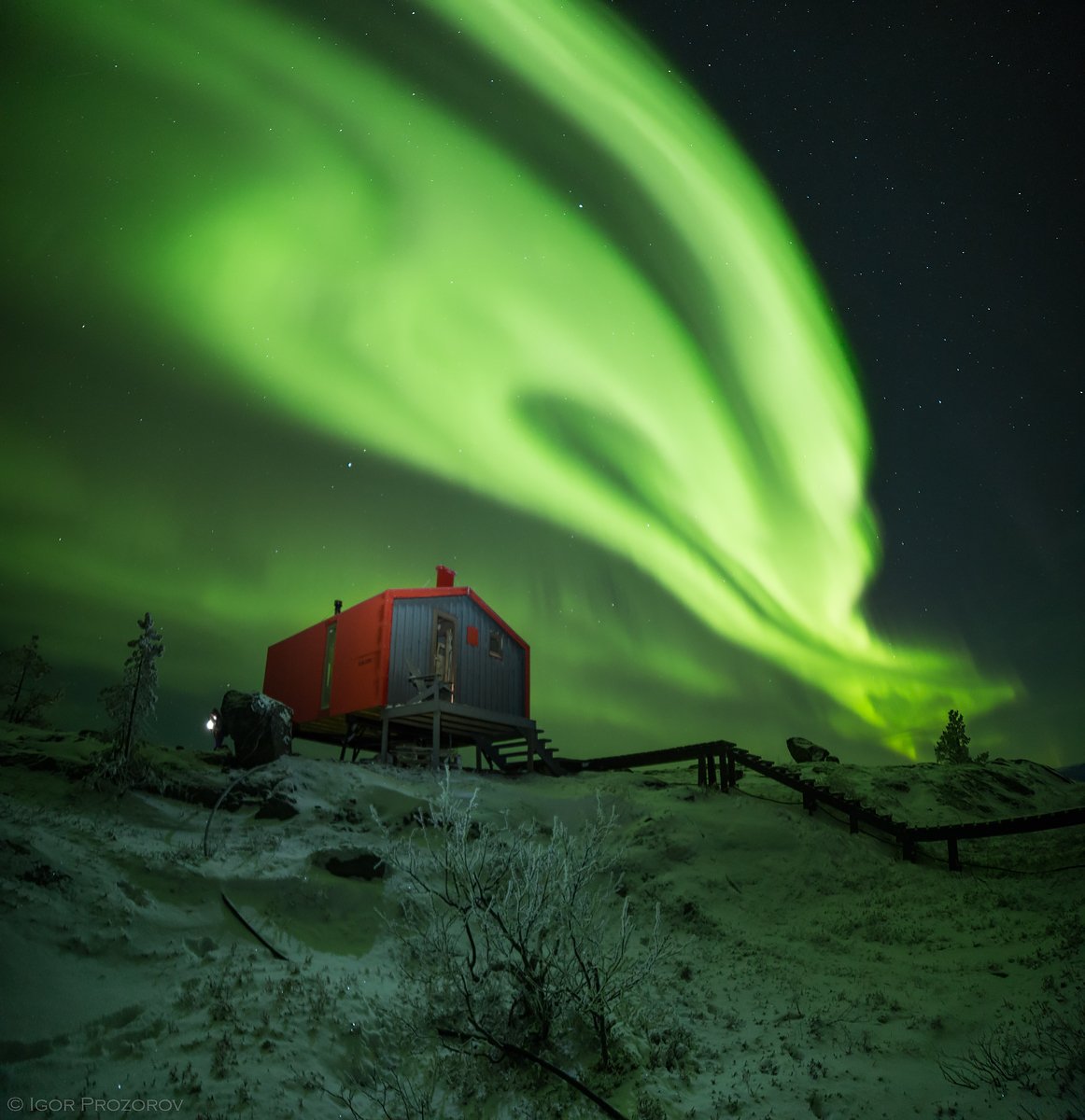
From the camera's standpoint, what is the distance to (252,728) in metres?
17.9

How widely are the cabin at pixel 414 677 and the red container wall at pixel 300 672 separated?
4 cm

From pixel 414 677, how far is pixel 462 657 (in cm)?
268

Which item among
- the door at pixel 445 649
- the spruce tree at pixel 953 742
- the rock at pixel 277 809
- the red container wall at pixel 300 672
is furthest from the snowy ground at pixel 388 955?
the spruce tree at pixel 953 742

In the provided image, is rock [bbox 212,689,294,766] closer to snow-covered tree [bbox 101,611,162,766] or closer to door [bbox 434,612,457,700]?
snow-covered tree [bbox 101,611,162,766]

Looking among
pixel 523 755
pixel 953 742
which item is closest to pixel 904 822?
pixel 523 755

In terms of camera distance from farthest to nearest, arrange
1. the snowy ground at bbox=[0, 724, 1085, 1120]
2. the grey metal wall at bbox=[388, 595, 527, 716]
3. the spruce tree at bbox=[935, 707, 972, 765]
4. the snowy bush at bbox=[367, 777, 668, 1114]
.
Answer: 1. the spruce tree at bbox=[935, 707, 972, 765]
2. the grey metal wall at bbox=[388, 595, 527, 716]
3. the snowy bush at bbox=[367, 777, 668, 1114]
4. the snowy ground at bbox=[0, 724, 1085, 1120]

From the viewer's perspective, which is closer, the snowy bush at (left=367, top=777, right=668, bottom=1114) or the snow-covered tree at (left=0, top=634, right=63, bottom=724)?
the snowy bush at (left=367, top=777, right=668, bottom=1114)

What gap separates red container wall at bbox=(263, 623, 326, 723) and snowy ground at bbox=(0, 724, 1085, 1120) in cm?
846

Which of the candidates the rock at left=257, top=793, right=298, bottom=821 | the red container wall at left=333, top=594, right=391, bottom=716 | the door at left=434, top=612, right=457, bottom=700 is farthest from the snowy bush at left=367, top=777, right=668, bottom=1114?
the door at left=434, top=612, right=457, bottom=700

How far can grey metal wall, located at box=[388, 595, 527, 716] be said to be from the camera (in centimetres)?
2327

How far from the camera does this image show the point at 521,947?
860 cm

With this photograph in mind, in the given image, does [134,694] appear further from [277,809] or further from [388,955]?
[388,955]

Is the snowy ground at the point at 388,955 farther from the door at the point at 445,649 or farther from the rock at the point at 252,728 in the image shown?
the door at the point at 445,649

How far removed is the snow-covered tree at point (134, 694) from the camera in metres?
14.5
